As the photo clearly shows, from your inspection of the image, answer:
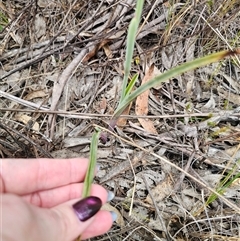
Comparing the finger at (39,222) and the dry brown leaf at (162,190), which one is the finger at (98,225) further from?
the dry brown leaf at (162,190)

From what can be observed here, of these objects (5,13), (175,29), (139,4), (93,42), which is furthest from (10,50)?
(139,4)

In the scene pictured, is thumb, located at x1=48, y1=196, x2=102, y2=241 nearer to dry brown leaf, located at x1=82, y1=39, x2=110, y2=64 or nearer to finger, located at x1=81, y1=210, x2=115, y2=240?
finger, located at x1=81, y1=210, x2=115, y2=240

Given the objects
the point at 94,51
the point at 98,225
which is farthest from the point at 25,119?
the point at 98,225

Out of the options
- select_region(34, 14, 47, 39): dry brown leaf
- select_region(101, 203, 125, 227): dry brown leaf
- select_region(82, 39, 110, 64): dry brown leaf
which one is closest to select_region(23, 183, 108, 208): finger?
select_region(101, 203, 125, 227): dry brown leaf

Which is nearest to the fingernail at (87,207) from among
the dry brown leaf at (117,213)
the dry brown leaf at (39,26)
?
the dry brown leaf at (117,213)

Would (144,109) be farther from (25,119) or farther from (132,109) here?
(25,119)

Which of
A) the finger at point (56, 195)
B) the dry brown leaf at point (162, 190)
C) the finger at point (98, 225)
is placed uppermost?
the finger at point (56, 195)
